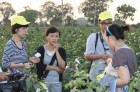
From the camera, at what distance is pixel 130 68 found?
3738 millimetres

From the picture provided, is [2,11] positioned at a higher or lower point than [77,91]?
lower

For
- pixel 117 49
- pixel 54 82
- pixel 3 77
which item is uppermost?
pixel 117 49

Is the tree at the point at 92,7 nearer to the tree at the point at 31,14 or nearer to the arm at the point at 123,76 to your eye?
the tree at the point at 31,14

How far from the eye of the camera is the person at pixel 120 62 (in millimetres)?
3620

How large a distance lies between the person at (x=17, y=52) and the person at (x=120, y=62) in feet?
4.59

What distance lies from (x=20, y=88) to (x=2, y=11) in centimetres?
8991

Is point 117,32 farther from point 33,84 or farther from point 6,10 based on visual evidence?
point 6,10

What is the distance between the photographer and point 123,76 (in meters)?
3.61

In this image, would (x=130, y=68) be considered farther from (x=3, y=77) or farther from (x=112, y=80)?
(x=3, y=77)

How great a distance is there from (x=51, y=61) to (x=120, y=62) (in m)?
1.79

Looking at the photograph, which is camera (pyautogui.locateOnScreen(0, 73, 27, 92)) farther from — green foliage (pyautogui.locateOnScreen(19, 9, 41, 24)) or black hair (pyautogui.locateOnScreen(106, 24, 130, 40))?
green foliage (pyautogui.locateOnScreen(19, 9, 41, 24))

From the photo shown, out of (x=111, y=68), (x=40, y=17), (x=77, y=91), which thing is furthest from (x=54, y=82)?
(x=40, y=17)

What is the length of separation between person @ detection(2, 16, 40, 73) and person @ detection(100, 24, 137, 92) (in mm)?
1400

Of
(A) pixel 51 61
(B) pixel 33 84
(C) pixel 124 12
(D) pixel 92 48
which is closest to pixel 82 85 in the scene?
(B) pixel 33 84
